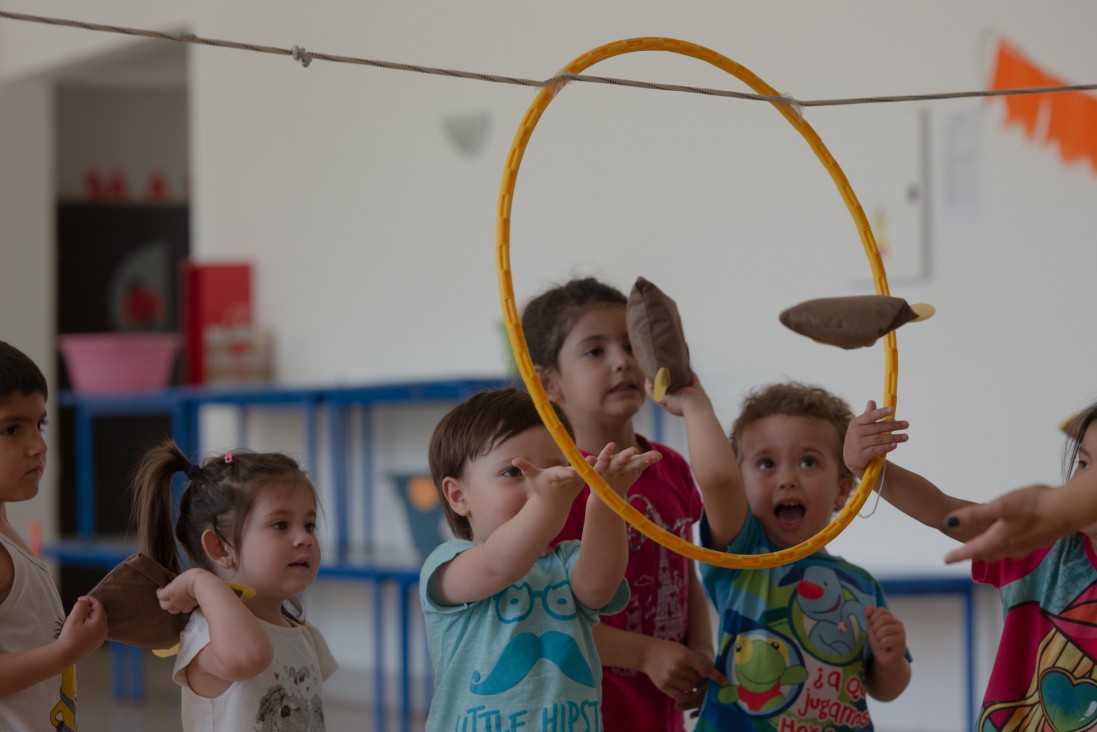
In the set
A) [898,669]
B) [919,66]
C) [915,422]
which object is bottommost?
[898,669]

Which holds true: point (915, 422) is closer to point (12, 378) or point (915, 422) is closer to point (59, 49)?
point (12, 378)

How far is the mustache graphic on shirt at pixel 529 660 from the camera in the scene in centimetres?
168

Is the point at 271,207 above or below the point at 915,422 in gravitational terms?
above

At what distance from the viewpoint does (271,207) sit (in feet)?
17.4

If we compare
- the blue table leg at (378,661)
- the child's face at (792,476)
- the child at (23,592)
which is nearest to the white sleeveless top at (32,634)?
the child at (23,592)

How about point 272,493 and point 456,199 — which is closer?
point 272,493

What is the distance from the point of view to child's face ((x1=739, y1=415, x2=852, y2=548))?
189 cm

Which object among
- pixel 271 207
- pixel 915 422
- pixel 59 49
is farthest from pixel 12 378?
pixel 59 49

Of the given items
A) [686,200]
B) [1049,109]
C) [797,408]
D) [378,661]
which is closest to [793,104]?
[797,408]

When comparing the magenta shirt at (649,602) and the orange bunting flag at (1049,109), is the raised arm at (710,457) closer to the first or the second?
the magenta shirt at (649,602)

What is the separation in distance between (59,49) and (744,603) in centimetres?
518

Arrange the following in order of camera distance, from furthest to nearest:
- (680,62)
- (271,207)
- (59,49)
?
1. (59,49)
2. (271,207)
3. (680,62)

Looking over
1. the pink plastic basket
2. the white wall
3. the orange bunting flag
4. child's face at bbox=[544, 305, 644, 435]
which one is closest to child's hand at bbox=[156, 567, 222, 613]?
child's face at bbox=[544, 305, 644, 435]

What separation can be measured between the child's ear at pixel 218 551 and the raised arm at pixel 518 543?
1.04ft
